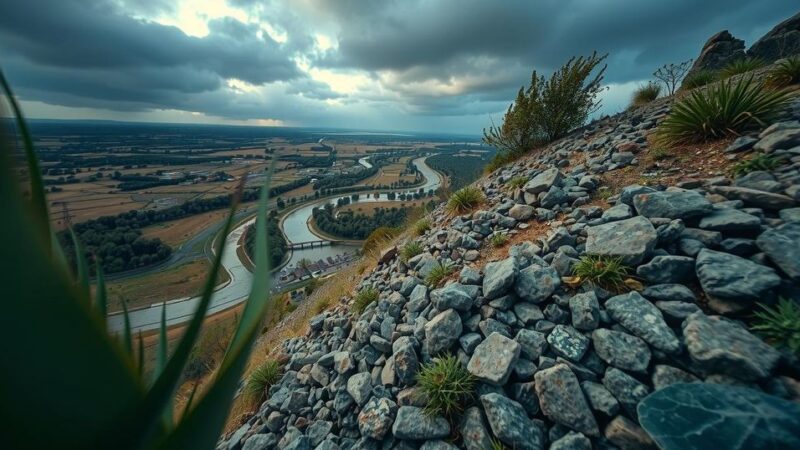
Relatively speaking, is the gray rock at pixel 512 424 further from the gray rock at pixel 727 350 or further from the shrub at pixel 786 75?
the shrub at pixel 786 75

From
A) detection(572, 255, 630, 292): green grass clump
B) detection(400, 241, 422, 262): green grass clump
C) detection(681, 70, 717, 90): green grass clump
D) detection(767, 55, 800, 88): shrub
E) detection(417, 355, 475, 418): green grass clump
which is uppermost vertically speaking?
detection(681, 70, 717, 90): green grass clump

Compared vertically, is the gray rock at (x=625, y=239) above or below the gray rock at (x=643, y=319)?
above

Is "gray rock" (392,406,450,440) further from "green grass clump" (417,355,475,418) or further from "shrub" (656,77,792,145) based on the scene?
"shrub" (656,77,792,145)

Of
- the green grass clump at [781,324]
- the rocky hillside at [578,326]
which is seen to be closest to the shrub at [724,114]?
the rocky hillside at [578,326]

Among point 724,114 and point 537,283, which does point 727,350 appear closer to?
point 537,283

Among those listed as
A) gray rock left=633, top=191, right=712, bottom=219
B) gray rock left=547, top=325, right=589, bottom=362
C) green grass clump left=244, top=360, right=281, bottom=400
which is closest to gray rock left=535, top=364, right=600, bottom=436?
gray rock left=547, top=325, right=589, bottom=362

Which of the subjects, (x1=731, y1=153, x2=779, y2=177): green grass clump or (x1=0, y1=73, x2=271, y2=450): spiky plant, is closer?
(x1=0, y1=73, x2=271, y2=450): spiky plant

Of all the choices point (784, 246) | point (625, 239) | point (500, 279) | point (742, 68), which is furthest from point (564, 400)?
point (742, 68)
